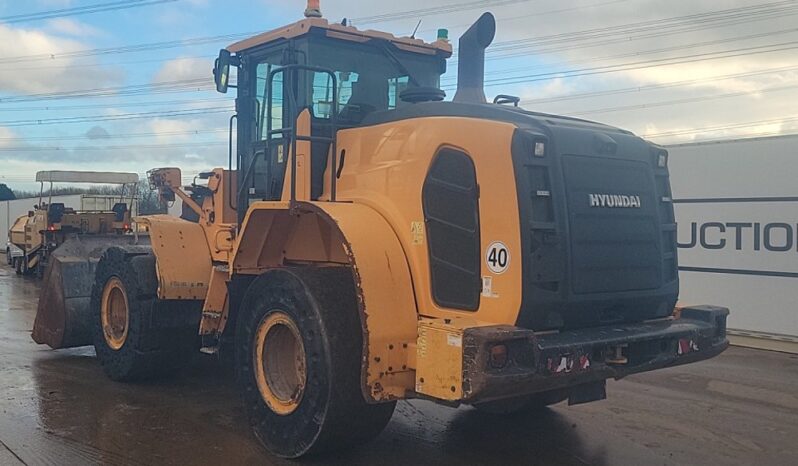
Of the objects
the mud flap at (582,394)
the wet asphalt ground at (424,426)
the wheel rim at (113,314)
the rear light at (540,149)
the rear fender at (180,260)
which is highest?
the rear light at (540,149)

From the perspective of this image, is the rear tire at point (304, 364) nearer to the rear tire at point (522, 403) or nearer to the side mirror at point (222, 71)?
the rear tire at point (522, 403)

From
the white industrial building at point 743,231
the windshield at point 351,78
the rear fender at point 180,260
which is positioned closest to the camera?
the windshield at point 351,78

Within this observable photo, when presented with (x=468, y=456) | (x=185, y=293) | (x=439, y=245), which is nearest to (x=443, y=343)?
(x=439, y=245)

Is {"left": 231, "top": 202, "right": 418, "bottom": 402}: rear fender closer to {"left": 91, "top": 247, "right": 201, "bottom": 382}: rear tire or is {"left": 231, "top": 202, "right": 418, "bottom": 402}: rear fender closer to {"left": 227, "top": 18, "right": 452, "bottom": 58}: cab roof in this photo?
{"left": 227, "top": 18, "right": 452, "bottom": 58}: cab roof

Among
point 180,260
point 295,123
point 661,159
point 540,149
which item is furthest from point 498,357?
point 180,260

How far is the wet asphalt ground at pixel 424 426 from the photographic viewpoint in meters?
5.64

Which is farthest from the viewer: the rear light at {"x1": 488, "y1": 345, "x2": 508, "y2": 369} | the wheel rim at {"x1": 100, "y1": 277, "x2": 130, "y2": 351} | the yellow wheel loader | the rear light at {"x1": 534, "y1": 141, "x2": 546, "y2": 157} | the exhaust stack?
the wheel rim at {"x1": 100, "y1": 277, "x2": 130, "y2": 351}

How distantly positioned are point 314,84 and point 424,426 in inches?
112

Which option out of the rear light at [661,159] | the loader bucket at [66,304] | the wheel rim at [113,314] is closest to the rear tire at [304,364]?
the rear light at [661,159]

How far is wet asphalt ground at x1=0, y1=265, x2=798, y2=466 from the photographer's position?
222 inches

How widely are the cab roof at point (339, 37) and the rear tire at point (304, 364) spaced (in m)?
1.94

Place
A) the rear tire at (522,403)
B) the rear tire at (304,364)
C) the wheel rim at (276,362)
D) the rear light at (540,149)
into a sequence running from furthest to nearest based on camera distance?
the rear tire at (522,403), the wheel rim at (276,362), the rear tire at (304,364), the rear light at (540,149)

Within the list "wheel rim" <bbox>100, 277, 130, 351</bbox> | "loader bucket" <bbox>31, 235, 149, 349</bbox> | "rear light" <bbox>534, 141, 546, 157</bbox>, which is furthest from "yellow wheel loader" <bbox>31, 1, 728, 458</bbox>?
"loader bucket" <bbox>31, 235, 149, 349</bbox>

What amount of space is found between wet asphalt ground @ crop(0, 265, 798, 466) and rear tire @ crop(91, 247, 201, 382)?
0.22m
